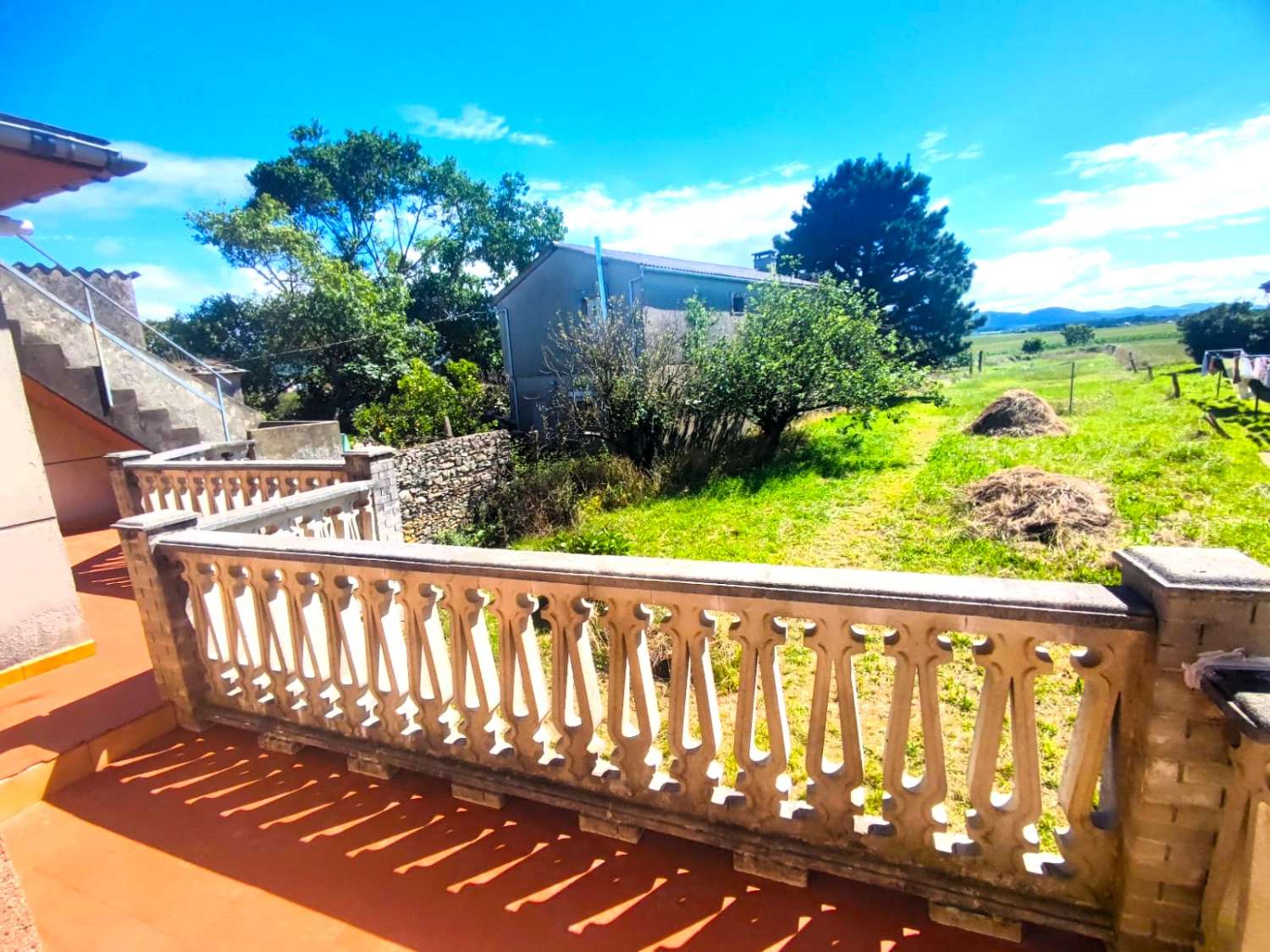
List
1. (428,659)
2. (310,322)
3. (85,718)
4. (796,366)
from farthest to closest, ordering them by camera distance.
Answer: (310,322), (796,366), (85,718), (428,659)

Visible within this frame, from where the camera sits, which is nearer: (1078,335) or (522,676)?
(522,676)

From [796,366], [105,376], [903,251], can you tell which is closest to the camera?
[105,376]

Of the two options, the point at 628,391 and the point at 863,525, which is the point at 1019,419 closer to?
the point at 863,525

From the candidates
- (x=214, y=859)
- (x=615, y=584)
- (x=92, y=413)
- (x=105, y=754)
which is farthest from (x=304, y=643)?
(x=92, y=413)

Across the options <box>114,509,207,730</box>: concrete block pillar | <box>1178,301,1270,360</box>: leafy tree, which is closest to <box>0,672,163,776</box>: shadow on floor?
<box>114,509,207,730</box>: concrete block pillar

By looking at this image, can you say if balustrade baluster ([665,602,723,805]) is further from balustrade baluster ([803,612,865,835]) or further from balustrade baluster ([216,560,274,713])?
balustrade baluster ([216,560,274,713])

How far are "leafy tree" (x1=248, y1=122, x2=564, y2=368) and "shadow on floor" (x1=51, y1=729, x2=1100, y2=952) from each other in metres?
23.9

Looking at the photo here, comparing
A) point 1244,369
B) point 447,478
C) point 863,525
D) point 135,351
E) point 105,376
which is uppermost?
point 135,351

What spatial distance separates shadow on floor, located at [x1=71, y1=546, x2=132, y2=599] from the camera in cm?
487

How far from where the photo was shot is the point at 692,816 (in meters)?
2.01

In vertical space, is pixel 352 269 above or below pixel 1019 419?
above

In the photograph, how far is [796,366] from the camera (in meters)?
11.0

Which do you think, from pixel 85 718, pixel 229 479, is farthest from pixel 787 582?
pixel 229 479

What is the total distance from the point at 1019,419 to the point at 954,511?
222 inches
